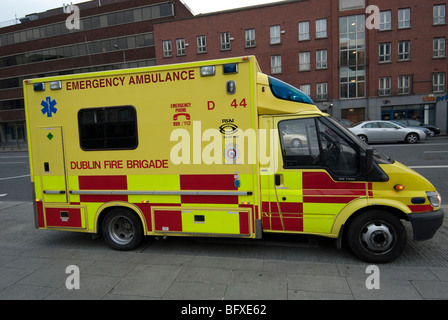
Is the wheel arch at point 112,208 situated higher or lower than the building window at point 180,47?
lower

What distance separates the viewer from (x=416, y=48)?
28344 mm

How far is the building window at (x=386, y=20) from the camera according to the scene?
28688mm

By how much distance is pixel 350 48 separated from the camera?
2989cm

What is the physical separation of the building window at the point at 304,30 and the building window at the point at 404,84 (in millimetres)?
9977

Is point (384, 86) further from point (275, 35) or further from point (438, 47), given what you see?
point (275, 35)

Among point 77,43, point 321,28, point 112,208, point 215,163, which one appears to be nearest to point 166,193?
point 215,163

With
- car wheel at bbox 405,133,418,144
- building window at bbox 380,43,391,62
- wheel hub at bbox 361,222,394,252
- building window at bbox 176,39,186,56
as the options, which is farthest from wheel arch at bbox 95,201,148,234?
building window at bbox 176,39,186,56

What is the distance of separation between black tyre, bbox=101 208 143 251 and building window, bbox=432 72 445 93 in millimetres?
32678

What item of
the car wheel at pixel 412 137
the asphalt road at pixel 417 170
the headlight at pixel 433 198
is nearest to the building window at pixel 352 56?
the car wheel at pixel 412 137

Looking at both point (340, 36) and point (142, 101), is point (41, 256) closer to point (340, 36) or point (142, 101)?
point (142, 101)

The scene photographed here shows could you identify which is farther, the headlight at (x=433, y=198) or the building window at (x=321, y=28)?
the building window at (x=321, y=28)

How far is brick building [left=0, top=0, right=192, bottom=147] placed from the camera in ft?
124

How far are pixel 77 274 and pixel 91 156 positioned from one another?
5.52 ft

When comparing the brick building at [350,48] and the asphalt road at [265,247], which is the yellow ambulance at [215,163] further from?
the brick building at [350,48]
